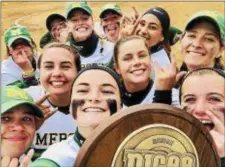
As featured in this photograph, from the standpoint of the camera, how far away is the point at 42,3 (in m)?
2.61

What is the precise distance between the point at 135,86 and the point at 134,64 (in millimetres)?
101

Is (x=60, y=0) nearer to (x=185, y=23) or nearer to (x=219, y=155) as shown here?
(x=185, y=23)

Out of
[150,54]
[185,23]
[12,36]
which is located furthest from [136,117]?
[12,36]

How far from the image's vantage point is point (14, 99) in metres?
2.56

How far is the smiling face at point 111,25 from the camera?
105 inches

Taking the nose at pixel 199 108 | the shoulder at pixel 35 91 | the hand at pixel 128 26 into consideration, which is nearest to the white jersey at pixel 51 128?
the shoulder at pixel 35 91

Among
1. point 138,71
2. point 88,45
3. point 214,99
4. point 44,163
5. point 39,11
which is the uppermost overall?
point 39,11

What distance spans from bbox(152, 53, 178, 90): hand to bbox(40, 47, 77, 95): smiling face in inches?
14.9

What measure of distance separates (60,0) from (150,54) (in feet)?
1.57

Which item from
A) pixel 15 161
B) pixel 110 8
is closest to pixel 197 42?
pixel 110 8

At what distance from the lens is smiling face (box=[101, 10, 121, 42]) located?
2.67 meters

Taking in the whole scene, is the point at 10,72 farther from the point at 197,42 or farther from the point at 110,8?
the point at 197,42

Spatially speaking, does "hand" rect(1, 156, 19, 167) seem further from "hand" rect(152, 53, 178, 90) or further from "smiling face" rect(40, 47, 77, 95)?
"hand" rect(152, 53, 178, 90)

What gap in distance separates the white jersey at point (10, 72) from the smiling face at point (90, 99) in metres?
0.20
